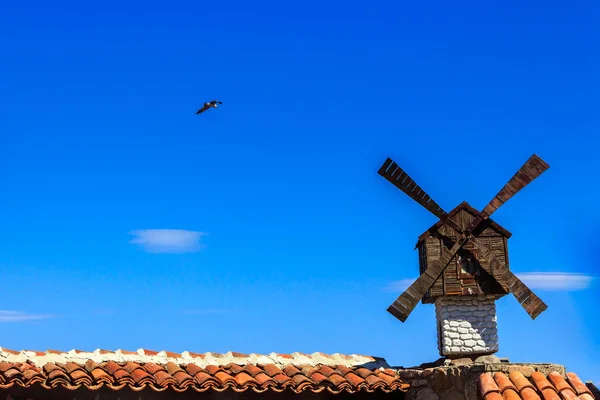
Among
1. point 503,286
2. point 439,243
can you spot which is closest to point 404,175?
point 439,243

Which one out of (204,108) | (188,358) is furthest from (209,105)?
(188,358)

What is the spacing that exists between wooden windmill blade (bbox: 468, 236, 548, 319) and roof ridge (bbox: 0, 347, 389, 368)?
86.2 inches

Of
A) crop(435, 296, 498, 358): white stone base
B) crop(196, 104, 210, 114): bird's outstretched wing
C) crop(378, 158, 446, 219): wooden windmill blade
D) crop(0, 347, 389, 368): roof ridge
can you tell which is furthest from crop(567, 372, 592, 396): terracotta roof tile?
crop(196, 104, 210, 114): bird's outstretched wing

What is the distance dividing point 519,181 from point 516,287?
6.16 feet

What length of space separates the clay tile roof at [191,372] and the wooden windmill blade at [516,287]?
2.35 meters

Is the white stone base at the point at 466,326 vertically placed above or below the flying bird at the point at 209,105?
below

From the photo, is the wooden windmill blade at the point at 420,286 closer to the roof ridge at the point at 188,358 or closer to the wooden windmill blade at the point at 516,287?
the wooden windmill blade at the point at 516,287

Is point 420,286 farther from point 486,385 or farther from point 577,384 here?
point 577,384

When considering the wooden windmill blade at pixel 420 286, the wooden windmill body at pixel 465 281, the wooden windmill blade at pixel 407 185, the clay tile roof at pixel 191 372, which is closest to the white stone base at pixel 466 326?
the wooden windmill body at pixel 465 281

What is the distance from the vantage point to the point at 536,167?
42.9 ft

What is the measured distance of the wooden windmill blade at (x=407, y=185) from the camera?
12.7m

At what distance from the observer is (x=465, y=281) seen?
12039mm

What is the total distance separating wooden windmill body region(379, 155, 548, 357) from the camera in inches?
466

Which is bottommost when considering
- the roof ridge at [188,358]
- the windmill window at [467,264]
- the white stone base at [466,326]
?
the roof ridge at [188,358]
